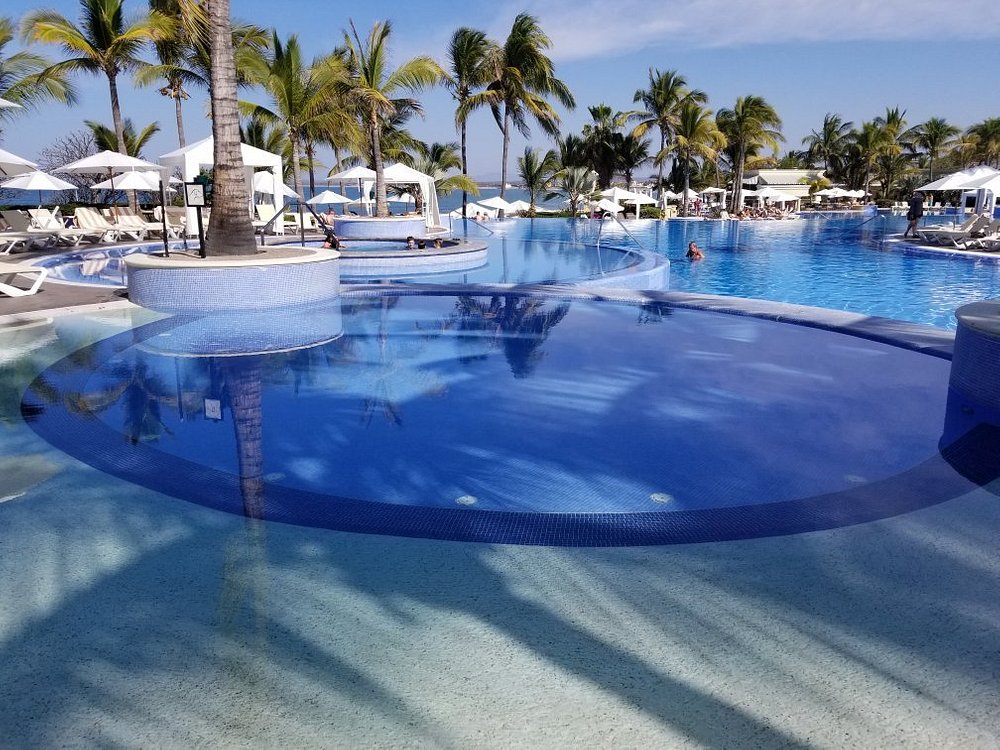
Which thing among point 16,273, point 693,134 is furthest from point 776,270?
point 693,134

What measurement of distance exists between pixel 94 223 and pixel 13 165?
4613 millimetres

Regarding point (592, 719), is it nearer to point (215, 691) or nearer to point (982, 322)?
point (215, 691)

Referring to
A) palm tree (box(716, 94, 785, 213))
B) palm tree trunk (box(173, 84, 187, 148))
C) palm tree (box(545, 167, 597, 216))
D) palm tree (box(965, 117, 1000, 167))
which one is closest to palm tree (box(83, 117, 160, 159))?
palm tree trunk (box(173, 84, 187, 148))

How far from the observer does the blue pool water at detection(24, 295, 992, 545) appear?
13.3 ft

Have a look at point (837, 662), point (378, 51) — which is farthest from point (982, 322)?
point (378, 51)

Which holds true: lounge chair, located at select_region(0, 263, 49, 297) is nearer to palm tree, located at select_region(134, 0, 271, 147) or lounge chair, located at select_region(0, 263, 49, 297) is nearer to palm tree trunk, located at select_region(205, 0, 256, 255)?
palm tree trunk, located at select_region(205, 0, 256, 255)

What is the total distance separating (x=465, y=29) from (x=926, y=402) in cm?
3145

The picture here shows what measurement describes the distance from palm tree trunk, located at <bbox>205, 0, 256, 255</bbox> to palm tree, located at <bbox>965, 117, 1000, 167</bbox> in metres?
62.6

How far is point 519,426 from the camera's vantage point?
5.55 m

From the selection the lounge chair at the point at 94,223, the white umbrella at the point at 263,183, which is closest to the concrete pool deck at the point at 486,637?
Result: the lounge chair at the point at 94,223

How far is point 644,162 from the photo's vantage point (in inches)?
1793

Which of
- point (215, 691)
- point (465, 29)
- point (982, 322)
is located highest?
point (465, 29)

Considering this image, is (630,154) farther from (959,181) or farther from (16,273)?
(16,273)

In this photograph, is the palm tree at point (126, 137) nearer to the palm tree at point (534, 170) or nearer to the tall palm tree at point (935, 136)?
the palm tree at point (534, 170)
